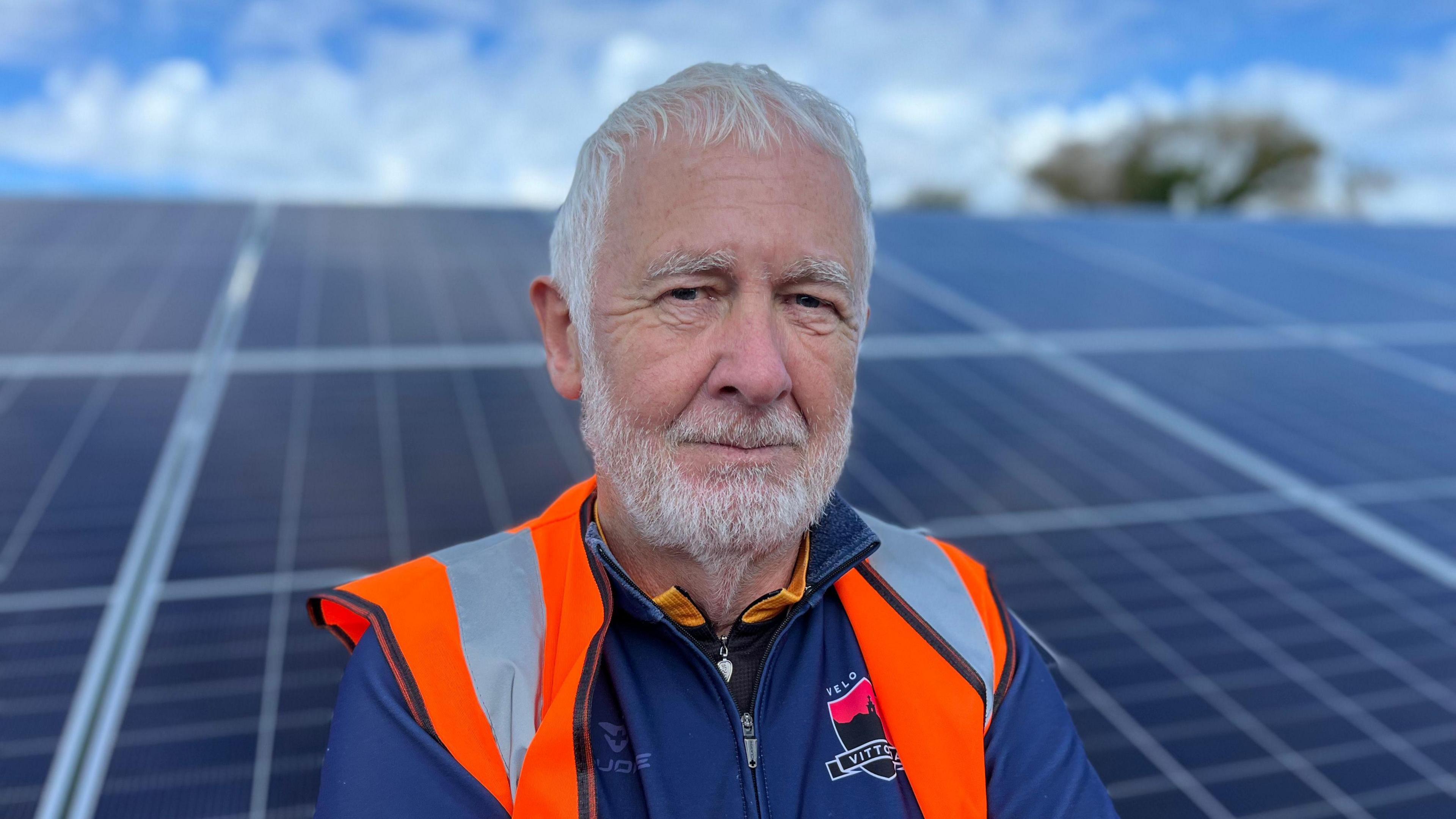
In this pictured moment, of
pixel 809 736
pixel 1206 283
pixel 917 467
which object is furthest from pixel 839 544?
pixel 1206 283

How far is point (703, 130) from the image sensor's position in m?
1.58

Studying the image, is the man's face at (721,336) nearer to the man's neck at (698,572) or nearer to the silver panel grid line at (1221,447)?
the man's neck at (698,572)

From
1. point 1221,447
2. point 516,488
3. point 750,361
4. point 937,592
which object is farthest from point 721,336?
point 1221,447

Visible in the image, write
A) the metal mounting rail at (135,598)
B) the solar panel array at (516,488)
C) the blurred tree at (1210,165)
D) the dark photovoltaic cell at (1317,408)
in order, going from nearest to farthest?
the metal mounting rail at (135,598) → the solar panel array at (516,488) → the dark photovoltaic cell at (1317,408) → the blurred tree at (1210,165)

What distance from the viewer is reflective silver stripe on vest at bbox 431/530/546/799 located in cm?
141

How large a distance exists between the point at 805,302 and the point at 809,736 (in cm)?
74

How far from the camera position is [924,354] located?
5867mm

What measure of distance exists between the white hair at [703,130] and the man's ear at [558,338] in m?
0.05

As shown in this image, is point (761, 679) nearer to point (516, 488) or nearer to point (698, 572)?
point (698, 572)

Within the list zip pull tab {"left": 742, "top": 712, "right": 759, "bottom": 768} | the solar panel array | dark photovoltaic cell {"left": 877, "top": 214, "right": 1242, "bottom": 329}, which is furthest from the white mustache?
dark photovoltaic cell {"left": 877, "top": 214, "right": 1242, "bottom": 329}

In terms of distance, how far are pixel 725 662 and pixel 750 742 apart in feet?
0.45

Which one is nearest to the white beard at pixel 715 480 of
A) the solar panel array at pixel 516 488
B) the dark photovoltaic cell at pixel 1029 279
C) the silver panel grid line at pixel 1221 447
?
the solar panel array at pixel 516 488

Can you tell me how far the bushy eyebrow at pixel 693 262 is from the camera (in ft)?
4.93

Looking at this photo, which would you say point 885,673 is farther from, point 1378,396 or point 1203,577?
point 1378,396
